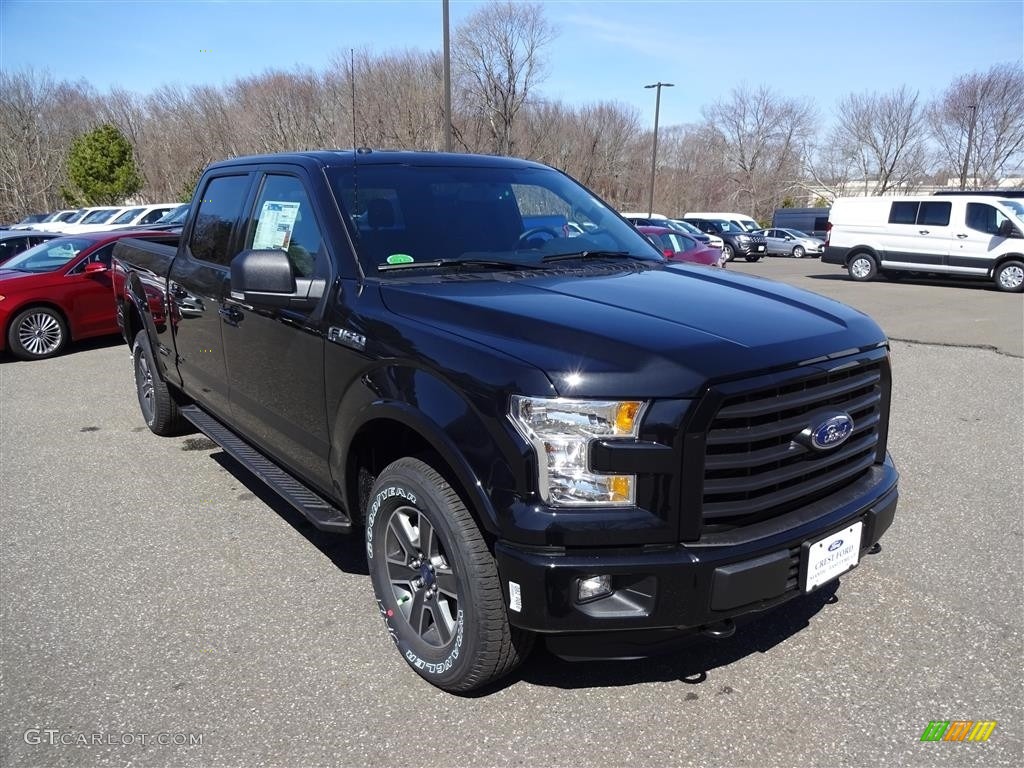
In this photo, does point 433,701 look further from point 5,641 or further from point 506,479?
point 5,641

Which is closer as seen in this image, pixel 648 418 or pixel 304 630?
pixel 648 418

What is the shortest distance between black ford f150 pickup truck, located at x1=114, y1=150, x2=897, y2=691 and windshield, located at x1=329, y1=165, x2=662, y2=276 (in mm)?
13

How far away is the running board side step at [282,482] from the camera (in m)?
3.28

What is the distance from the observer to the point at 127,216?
1016 inches

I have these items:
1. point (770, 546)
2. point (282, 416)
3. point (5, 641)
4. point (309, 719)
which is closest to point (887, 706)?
point (770, 546)

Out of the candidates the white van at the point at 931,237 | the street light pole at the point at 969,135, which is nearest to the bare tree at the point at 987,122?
the street light pole at the point at 969,135

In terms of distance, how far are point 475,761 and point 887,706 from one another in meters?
1.46

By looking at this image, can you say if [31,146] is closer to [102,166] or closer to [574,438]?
[102,166]

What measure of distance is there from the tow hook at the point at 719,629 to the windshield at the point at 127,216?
26921 mm

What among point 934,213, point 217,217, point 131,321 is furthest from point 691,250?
point 217,217

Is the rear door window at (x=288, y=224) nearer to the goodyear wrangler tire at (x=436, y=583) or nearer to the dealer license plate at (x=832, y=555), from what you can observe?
the goodyear wrangler tire at (x=436, y=583)

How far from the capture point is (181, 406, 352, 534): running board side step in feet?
10.8

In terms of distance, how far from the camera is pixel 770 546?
2.39m

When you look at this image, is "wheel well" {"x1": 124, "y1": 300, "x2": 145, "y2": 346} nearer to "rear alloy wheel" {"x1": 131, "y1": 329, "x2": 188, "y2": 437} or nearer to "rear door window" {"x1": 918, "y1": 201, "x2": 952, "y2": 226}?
"rear alloy wheel" {"x1": 131, "y1": 329, "x2": 188, "y2": 437}
